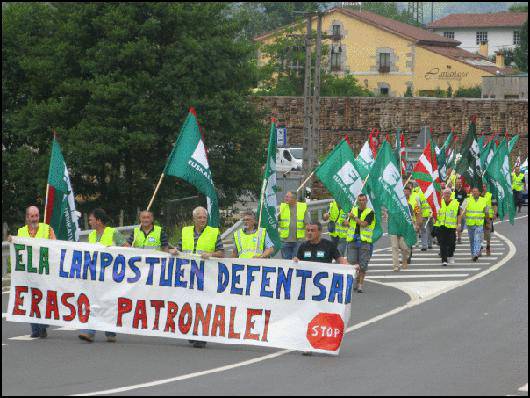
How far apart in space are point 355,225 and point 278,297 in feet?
23.2

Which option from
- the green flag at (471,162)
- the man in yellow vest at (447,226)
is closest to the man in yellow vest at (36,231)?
the man in yellow vest at (447,226)

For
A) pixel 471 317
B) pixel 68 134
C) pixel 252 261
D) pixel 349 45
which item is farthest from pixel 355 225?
pixel 349 45

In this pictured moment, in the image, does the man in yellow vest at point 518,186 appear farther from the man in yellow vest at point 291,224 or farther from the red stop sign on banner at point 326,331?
the red stop sign on banner at point 326,331

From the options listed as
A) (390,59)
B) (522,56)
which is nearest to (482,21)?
(522,56)

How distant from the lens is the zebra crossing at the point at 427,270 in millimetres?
23828

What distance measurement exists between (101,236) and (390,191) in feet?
29.4

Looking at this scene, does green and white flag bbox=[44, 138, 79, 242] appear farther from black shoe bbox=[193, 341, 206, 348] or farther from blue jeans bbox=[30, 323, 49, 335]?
black shoe bbox=[193, 341, 206, 348]

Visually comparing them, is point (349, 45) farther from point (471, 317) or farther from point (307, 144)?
point (471, 317)

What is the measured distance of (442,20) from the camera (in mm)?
150500

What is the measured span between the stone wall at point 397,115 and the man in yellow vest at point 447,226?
45469mm

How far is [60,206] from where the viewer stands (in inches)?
708

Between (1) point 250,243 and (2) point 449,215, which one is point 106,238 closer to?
(1) point 250,243

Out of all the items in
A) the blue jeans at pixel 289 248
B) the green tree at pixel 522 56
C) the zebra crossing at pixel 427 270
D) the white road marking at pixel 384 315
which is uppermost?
the green tree at pixel 522 56

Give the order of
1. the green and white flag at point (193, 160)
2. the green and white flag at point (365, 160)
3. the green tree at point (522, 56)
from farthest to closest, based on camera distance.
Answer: the green tree at point (522, 56)
the green and white flag at point (365, 160)
the green and white flag at point (193, 160)
